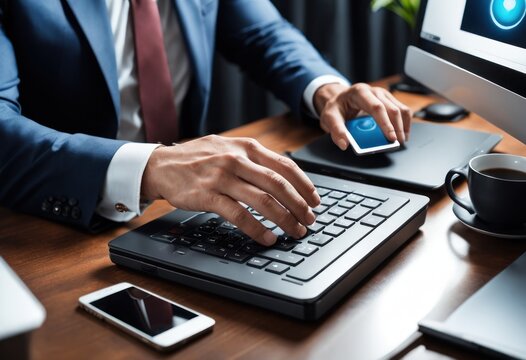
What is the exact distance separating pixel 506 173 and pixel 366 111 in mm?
290

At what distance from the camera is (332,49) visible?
2.20m

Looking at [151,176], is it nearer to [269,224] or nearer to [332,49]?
[269,224]

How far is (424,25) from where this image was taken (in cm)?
113

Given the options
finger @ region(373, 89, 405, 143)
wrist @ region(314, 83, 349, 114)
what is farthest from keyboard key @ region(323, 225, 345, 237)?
wrist @ region(314, 83, 349, 114)

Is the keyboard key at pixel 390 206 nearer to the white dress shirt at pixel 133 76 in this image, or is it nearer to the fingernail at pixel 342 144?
the fingernail at pixel 342 144

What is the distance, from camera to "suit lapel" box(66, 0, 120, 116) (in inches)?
42.1

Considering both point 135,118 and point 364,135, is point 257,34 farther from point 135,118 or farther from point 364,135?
point 364,135

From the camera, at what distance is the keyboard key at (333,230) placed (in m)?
0.72

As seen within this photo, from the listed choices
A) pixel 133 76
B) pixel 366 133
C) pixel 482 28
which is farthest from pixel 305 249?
pixel 133 76

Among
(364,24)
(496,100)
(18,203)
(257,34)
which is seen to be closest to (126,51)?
(257,34)

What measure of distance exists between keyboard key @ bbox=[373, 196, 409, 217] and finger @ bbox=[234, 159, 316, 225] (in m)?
0.09

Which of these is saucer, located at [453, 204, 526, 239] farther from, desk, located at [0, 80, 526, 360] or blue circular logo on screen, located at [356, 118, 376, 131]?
blue circular logo on screen, located at [356, 118, 376, 131]

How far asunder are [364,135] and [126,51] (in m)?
0.52

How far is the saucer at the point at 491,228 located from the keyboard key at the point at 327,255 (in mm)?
154
